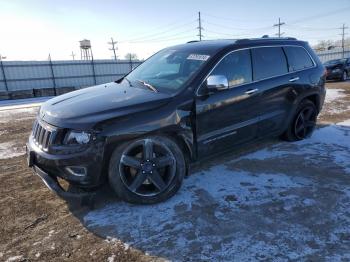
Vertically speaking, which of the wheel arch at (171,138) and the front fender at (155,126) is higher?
the front fender at (155,126)

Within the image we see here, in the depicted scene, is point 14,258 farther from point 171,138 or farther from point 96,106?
point 171,138

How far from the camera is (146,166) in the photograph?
3574 millimetres

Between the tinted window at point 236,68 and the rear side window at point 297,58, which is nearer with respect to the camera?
the tinted window at point 236,68

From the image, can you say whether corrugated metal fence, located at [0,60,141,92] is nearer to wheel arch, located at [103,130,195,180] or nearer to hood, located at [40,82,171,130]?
hood, located at [40,82,171,130]

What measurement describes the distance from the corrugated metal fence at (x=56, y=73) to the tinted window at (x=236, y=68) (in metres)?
18.4

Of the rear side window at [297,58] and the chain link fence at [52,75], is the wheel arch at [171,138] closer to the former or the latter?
the rear side window at [297,58]

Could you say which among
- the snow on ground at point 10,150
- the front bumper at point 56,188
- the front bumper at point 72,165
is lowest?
the snow on ground at point 10,150

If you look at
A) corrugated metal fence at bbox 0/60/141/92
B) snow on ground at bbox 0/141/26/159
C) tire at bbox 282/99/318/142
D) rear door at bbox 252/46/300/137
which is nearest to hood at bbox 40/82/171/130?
rear door at bbox 252/46/300/137

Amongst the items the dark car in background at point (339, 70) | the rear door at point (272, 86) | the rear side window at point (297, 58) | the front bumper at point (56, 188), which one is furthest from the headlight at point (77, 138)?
the dark car in background at point (339, 70)

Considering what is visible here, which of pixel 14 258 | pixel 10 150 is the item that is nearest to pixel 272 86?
pixel 14 258

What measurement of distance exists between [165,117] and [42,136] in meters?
1.36

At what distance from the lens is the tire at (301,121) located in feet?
18.8

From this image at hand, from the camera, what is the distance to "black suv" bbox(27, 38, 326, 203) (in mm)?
3320

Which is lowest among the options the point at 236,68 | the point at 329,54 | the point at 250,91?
the point at 250,91
